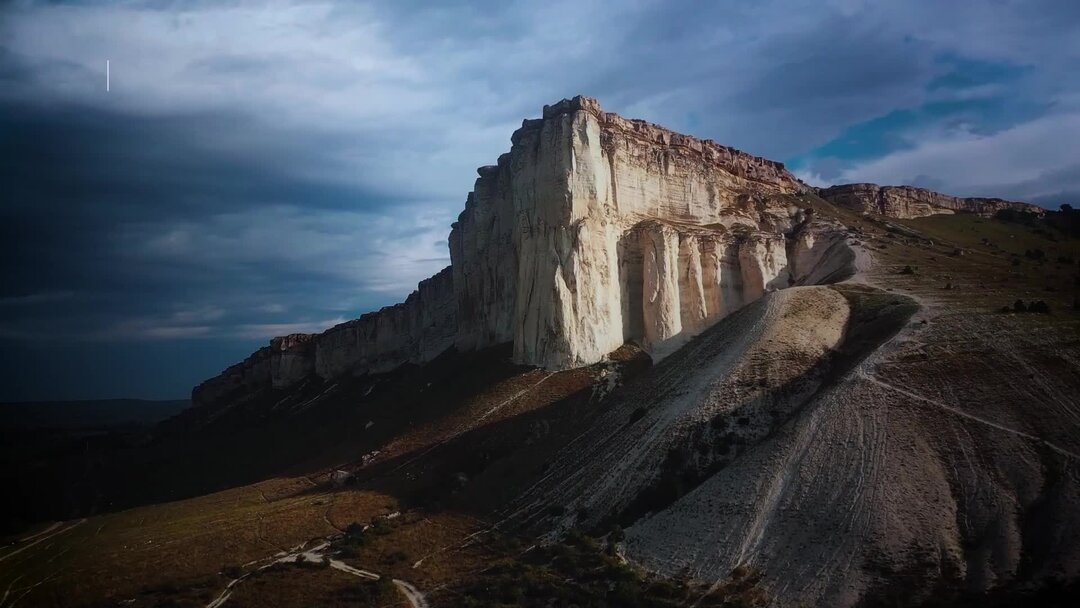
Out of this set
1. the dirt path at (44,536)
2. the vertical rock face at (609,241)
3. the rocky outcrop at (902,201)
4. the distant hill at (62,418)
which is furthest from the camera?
the distant hill at (62,418)

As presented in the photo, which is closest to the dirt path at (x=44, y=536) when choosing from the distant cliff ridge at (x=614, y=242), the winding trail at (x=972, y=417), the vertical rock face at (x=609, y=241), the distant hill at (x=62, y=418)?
the distant cliff ridge at (x=614, y=242)

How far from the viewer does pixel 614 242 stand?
61.2 m

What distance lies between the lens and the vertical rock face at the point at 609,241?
57.7 meters

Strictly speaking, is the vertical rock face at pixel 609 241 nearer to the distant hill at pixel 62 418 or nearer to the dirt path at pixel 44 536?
the dirt path at pixel 44 536

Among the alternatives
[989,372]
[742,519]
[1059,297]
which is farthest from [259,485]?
[1059,297]

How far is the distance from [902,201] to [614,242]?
2496 inches

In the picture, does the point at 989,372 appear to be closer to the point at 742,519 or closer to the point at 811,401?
the point at 811,401

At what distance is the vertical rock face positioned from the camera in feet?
189

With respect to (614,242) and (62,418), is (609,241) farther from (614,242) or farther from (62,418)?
(62,418)

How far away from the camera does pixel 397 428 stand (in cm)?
6197

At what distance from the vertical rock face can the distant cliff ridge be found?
12cm

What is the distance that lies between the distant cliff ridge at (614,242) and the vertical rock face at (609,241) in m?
0.12

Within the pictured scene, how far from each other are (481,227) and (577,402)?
30292 millimetres

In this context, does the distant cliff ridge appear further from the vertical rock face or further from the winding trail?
the winding trail
